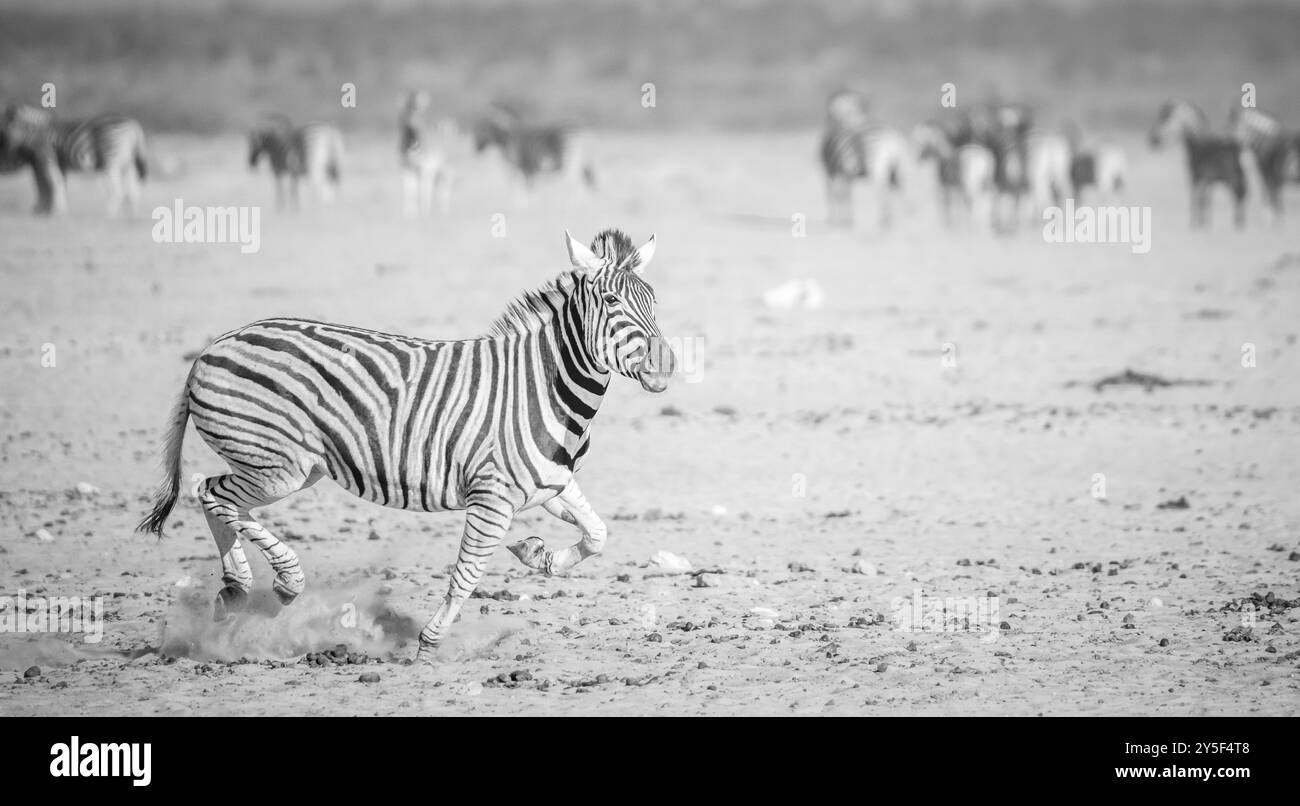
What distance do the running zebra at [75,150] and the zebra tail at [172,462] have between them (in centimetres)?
1261

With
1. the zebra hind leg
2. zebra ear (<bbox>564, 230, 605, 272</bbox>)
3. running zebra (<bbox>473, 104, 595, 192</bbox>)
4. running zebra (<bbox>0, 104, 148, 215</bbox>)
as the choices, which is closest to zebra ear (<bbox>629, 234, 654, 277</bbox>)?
zebra ear (<bbox>564, 230, 605, 272</bbox>)

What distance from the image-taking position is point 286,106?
108ft

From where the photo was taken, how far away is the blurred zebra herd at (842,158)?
19.0m

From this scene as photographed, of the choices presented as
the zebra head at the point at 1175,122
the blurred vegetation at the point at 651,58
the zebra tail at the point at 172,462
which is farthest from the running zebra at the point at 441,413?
the blurred vegetation at the point at 651,58

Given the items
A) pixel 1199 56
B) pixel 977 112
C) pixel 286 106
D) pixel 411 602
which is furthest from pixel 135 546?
pixel 1199 56

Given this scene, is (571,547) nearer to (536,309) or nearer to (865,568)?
(536,309)

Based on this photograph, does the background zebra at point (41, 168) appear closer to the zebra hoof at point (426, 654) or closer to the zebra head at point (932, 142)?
the zebra head at point (932, 142)

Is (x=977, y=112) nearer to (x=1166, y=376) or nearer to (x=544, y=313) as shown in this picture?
(x=1166, y=376)

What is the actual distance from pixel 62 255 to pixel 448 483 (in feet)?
33.3

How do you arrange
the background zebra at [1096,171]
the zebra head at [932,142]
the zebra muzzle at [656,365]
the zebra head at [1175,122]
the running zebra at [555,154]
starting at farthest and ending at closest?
the zebra head at [1175,122] → the running zebra at [555,154] → the zebra head at [932,142] → the background zebra at [1096,171] → the zebra muzzle at [656,365]

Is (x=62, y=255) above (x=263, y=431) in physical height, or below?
above

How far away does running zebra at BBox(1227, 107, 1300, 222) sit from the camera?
68.8 ft

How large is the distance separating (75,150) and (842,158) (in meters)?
8.85

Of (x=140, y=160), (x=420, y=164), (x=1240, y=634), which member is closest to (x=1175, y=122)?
(x=420, y=164)
